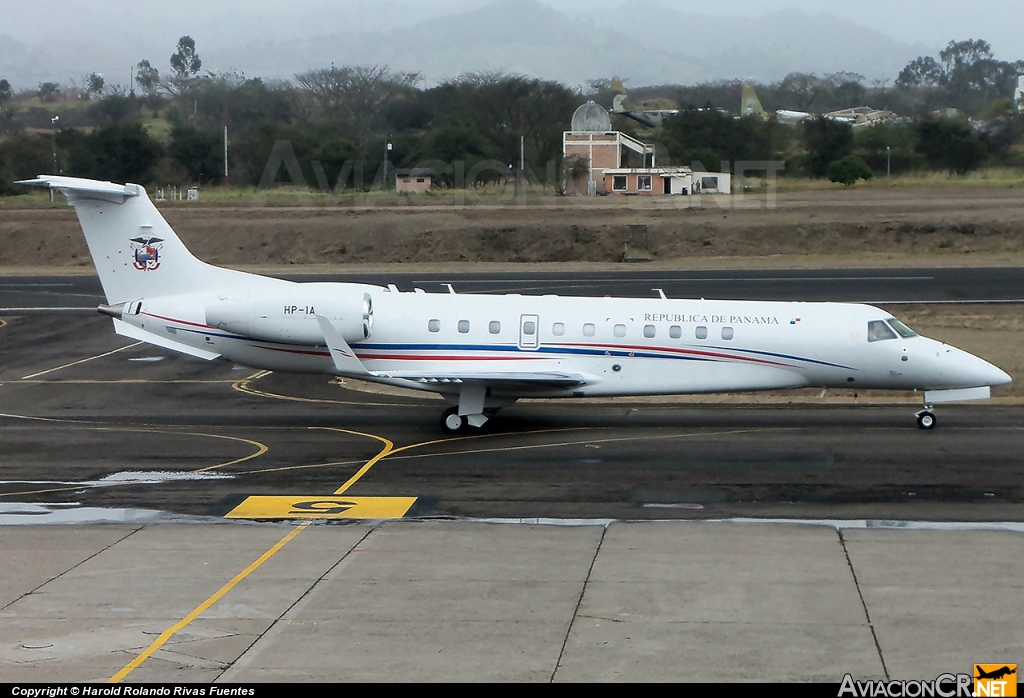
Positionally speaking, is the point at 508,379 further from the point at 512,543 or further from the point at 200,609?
the point at 200,609

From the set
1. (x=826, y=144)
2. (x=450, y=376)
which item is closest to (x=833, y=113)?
(x=826, y=144)

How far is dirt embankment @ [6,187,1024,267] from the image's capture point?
60.2m

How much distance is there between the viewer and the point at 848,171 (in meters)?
84.4

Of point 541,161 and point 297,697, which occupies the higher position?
point 541,161

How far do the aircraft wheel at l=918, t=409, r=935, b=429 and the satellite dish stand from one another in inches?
3072

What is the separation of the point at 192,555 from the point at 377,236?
160 feet

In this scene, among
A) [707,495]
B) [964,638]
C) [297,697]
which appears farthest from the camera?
[707,495]

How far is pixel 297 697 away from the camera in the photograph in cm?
1090

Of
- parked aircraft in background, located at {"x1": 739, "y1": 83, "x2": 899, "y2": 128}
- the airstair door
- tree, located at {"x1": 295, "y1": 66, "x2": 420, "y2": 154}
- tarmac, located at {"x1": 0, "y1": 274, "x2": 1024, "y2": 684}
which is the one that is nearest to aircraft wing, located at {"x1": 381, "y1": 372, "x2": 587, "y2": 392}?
the airstair door

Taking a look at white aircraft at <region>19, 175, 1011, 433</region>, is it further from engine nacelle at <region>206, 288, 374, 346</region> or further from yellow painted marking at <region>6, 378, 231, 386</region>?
yellow painted marking at <region>6, 378, 231, 386</region>

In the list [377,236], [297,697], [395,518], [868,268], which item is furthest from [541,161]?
[297,697]

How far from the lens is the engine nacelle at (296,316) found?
80.5 ft

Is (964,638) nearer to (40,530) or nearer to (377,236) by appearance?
(40,530)

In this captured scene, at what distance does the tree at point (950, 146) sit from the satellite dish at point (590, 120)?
2594 centimetres
